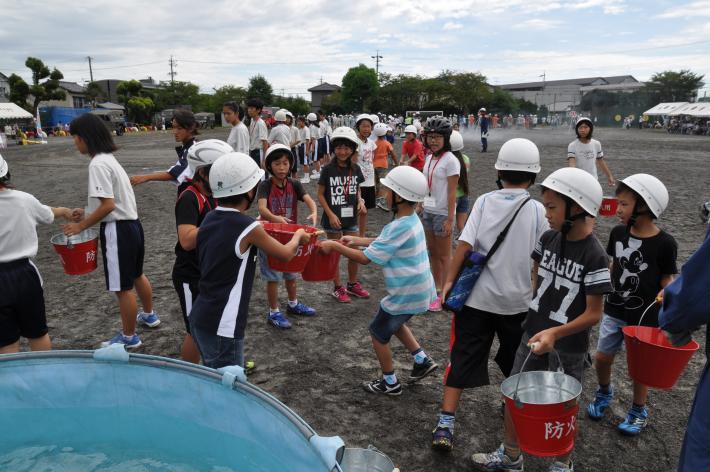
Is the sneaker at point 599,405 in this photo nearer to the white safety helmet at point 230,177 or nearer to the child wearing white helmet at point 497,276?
the child wearing white helmet at point 497,276

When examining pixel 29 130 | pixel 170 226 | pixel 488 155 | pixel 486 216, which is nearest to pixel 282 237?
pixel 486 216

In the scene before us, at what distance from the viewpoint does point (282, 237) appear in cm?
346

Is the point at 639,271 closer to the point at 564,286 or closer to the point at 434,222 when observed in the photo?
the point at 564,286

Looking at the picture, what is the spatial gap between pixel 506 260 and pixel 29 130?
158 ft

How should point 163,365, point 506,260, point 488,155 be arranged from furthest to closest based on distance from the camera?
1. point 488,155
2. point 506,260
3. point 163,365

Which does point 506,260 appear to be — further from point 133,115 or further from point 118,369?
point 133,115

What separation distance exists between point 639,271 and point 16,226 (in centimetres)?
396

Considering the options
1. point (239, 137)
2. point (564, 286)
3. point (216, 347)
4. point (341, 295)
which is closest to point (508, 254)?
point (564, 286)

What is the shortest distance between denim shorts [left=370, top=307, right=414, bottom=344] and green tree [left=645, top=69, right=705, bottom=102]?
74.5 meters

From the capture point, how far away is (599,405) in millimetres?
3557

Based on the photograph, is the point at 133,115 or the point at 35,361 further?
the point at 133,115

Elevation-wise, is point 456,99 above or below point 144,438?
above

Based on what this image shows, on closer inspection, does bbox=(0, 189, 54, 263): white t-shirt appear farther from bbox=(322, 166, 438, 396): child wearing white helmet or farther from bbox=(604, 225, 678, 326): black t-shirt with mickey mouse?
bbox=(604, 225, 678, 326): black t-shirt with mickey mouse

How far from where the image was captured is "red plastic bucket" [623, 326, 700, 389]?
2.69 m
